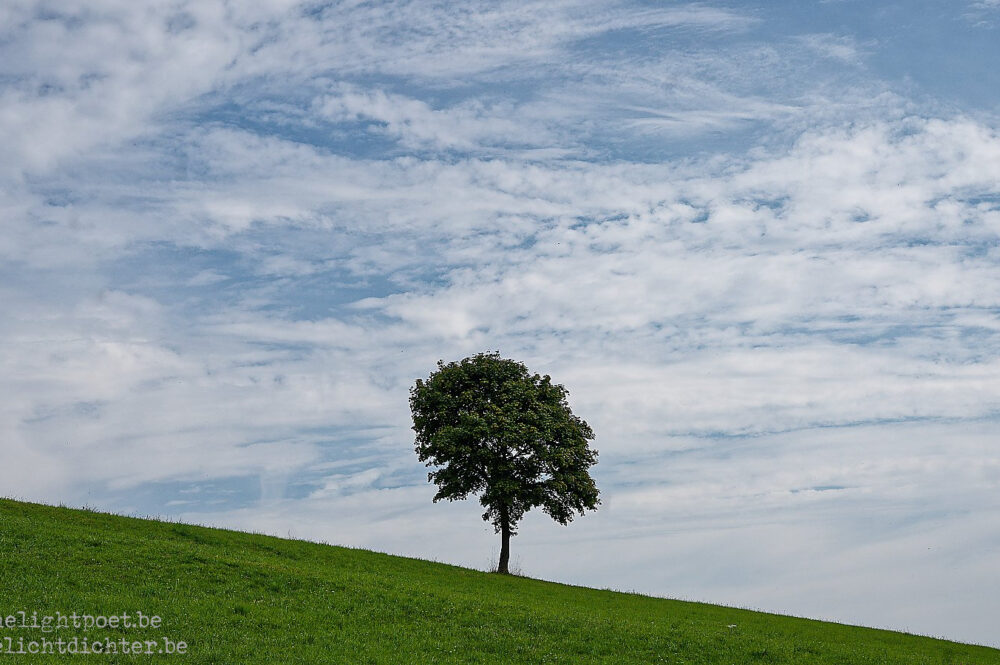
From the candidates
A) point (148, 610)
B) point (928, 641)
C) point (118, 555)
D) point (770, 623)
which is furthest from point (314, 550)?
point (928, 641)

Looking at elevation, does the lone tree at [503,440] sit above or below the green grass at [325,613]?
above

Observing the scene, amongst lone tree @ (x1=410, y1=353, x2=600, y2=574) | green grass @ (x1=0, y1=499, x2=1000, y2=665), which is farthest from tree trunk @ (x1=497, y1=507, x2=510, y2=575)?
green grass @ (x1=0, y1=499, x2=1000, y2=665)

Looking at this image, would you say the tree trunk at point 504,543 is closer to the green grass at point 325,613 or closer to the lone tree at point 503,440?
the lone tree at point 503,440

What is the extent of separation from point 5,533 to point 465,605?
22227mm

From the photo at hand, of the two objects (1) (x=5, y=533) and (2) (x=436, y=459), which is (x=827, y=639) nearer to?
(2) (x=436, y=459)

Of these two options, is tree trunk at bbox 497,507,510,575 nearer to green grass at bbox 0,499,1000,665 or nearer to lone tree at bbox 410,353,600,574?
lone tree at bbox 410,353,600,574

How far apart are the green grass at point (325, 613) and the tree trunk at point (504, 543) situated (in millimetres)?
11757

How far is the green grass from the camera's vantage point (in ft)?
97.2

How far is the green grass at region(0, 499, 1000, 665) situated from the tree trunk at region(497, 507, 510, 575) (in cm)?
1176

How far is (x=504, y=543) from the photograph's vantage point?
6294 cm

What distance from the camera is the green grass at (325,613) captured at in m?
29.6

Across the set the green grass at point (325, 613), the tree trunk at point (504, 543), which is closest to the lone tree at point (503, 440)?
the tree trunk at point (504, 543)

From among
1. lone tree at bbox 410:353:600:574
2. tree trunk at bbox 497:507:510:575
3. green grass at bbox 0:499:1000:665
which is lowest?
green grass at bbox 0:499:1000:665

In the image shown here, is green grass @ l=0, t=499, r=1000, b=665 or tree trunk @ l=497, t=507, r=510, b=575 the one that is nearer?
green grass @ l=0, t=499, r=1000, b=665
